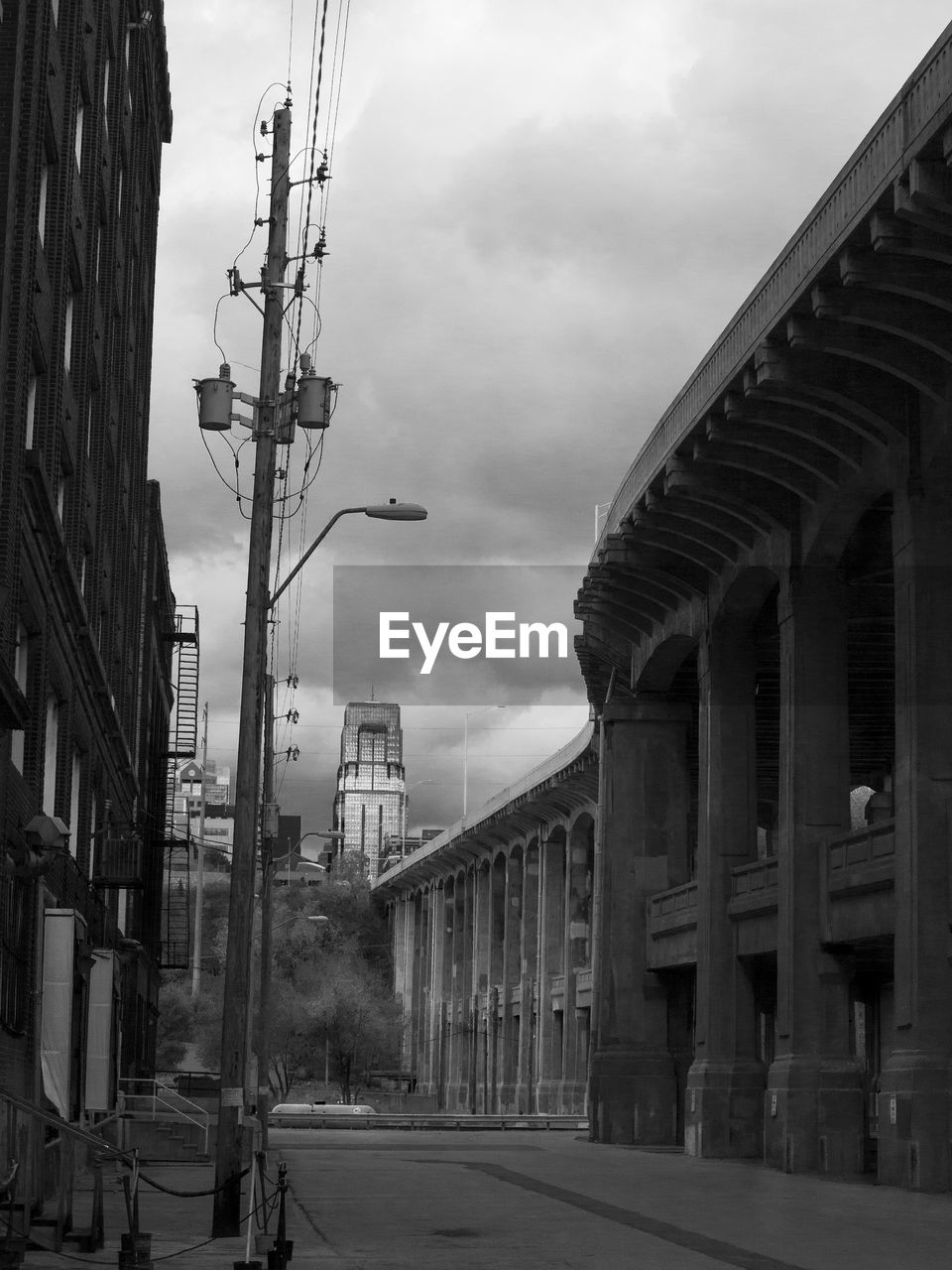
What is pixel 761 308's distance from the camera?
101 feet

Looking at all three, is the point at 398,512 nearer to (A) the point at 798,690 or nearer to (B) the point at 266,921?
(A) the point at 798,690

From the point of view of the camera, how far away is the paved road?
56.7ft

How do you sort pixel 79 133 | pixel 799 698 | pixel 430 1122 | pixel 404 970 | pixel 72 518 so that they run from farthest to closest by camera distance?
1. pixel 404 970
2. pixel 430 1122
3. pixel 79 133
4. pixel 799 698
5. pixel 72 518

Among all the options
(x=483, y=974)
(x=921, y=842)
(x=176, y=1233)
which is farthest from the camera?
(x=483, y=974)

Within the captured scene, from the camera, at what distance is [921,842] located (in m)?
29.0

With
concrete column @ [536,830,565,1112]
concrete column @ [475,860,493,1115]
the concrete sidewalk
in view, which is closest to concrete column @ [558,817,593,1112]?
concrete column @ [536,830,565,1112]

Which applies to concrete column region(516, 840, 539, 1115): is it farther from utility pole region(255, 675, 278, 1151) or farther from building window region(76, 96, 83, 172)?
building window region(76, 96, 83, 172)

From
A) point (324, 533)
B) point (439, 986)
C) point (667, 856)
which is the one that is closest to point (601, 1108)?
point (667, 856)

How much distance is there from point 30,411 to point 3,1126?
48.0 feet

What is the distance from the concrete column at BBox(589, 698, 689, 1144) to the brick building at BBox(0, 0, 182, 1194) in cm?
1275

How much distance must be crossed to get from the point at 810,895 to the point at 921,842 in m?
6.26

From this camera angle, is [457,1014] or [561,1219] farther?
[457,1014]

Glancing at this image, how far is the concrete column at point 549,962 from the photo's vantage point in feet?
272

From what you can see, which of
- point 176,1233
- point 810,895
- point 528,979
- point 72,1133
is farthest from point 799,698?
point 528,979
